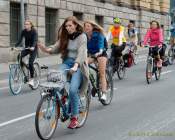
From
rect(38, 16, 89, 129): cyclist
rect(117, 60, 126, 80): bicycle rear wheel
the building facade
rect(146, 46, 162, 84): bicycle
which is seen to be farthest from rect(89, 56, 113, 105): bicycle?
the building facade

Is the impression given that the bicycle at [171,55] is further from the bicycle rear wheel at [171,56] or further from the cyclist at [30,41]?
the cyclist at [30,41]

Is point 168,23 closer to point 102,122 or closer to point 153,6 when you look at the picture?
point 153,6

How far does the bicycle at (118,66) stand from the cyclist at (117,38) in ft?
0.22

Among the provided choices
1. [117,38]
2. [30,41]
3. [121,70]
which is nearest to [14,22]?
[121,70]

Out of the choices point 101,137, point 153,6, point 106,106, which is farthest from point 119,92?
point 153,6

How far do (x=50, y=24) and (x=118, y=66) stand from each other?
485 inches

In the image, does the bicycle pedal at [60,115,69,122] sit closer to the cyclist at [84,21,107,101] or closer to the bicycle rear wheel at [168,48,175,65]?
the cyclist at [84,21,107,101]

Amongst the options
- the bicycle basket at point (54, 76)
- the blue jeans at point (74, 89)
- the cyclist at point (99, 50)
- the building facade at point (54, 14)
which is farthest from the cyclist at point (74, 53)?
the building facade at point (54, 14)

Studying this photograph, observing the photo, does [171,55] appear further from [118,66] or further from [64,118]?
[64,118]

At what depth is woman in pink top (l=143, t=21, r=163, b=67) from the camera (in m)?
15.6

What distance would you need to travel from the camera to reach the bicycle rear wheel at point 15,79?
42.4 feet

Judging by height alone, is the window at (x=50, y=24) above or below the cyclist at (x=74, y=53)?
above

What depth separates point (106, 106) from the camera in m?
10.7

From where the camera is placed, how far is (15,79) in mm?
13148
